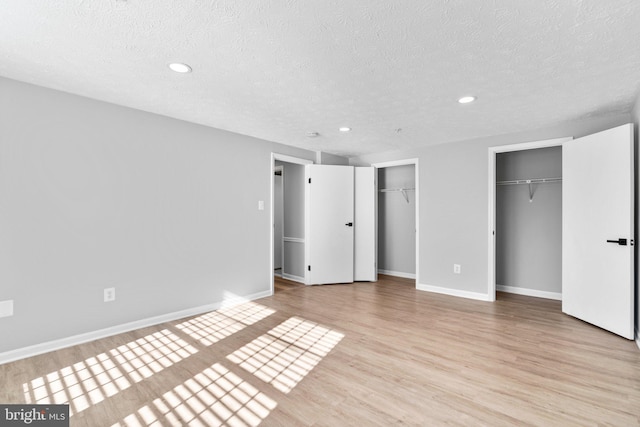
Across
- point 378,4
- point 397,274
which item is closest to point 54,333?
point 378,4

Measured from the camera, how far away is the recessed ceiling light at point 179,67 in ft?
7.07

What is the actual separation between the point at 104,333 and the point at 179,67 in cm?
251

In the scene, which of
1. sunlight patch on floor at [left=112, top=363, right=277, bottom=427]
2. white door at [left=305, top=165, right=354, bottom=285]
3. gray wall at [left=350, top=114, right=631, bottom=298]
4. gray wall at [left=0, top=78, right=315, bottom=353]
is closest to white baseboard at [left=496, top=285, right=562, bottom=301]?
gray wall at [left=350, top=114, right=631, bottom=298]

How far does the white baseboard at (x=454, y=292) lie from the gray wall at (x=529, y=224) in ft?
2.31

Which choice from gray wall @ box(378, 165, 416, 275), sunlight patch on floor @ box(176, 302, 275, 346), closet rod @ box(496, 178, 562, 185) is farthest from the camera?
gray wall @ box(378, 165, 416, 275)

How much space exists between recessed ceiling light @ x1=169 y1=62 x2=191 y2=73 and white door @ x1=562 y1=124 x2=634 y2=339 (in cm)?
390

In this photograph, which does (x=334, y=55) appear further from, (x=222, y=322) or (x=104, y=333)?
(x=104, y=333)

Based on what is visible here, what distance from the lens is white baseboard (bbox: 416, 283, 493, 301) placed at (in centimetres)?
415

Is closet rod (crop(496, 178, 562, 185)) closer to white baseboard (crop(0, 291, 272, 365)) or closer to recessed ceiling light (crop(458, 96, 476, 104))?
recessed ceiling light (crop(458, 96, 476, 104))

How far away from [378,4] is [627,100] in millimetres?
2932

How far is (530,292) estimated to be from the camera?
171 inches

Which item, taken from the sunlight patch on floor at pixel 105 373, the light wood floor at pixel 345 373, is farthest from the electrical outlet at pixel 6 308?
the sunlight patch on floor at pixel 105 373

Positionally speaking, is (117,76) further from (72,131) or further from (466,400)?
(466,400)

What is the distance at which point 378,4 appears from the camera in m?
1.54
